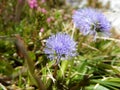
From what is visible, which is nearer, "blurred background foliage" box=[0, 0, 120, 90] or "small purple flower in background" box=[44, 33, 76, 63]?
"small purple flower in background" box=[44, 33, 76, 63]

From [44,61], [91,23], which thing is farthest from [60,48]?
[44,61]

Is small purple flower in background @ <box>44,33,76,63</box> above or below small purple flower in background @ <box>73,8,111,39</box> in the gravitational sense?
below

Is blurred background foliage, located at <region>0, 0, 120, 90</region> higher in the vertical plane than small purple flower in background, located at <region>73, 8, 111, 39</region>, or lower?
lower

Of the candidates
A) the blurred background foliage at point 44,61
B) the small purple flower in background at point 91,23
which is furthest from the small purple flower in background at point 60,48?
the small purple flower in background at point 91,23

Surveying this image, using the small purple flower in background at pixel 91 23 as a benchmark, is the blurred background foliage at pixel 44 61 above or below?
below

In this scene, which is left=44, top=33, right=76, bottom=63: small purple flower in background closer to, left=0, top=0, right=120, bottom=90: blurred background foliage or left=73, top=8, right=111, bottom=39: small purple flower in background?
left=0, top=0, right=120, bottom=90: blurred background foliage

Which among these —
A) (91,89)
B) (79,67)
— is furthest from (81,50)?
(91,89)

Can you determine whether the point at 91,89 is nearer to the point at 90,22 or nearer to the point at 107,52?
the point at 90,22

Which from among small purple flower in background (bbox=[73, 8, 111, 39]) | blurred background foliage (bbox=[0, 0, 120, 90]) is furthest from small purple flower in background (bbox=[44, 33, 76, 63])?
small purple flower in background (bbox=[73, 8, 111, 39])

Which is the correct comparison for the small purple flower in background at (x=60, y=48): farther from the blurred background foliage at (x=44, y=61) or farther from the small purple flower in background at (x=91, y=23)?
the small purple flower in background at (x=91, y=23)

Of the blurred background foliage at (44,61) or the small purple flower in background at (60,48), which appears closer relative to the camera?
the small purple flower in background at (60,48)
